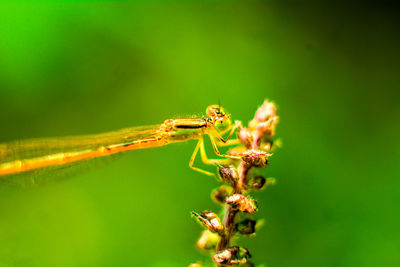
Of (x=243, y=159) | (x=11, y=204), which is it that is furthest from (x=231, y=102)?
(x=243, y=159)

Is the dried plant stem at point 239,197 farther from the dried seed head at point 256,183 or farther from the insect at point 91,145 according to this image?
the insect at point 91,145

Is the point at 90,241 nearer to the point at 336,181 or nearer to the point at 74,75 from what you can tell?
the point at 74,75

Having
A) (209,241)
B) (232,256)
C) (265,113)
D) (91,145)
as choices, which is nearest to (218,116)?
(265,113)

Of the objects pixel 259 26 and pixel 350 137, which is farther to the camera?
pixel 259 26

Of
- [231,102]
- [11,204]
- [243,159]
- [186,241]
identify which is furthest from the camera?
[231,102]

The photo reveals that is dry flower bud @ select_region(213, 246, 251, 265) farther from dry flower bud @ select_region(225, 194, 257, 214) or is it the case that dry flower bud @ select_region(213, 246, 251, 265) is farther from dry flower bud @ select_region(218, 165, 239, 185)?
dry flower bud @ select_region(218, 165, 239, 185)

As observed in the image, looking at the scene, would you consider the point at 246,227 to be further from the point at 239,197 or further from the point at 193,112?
the point at 193,112
